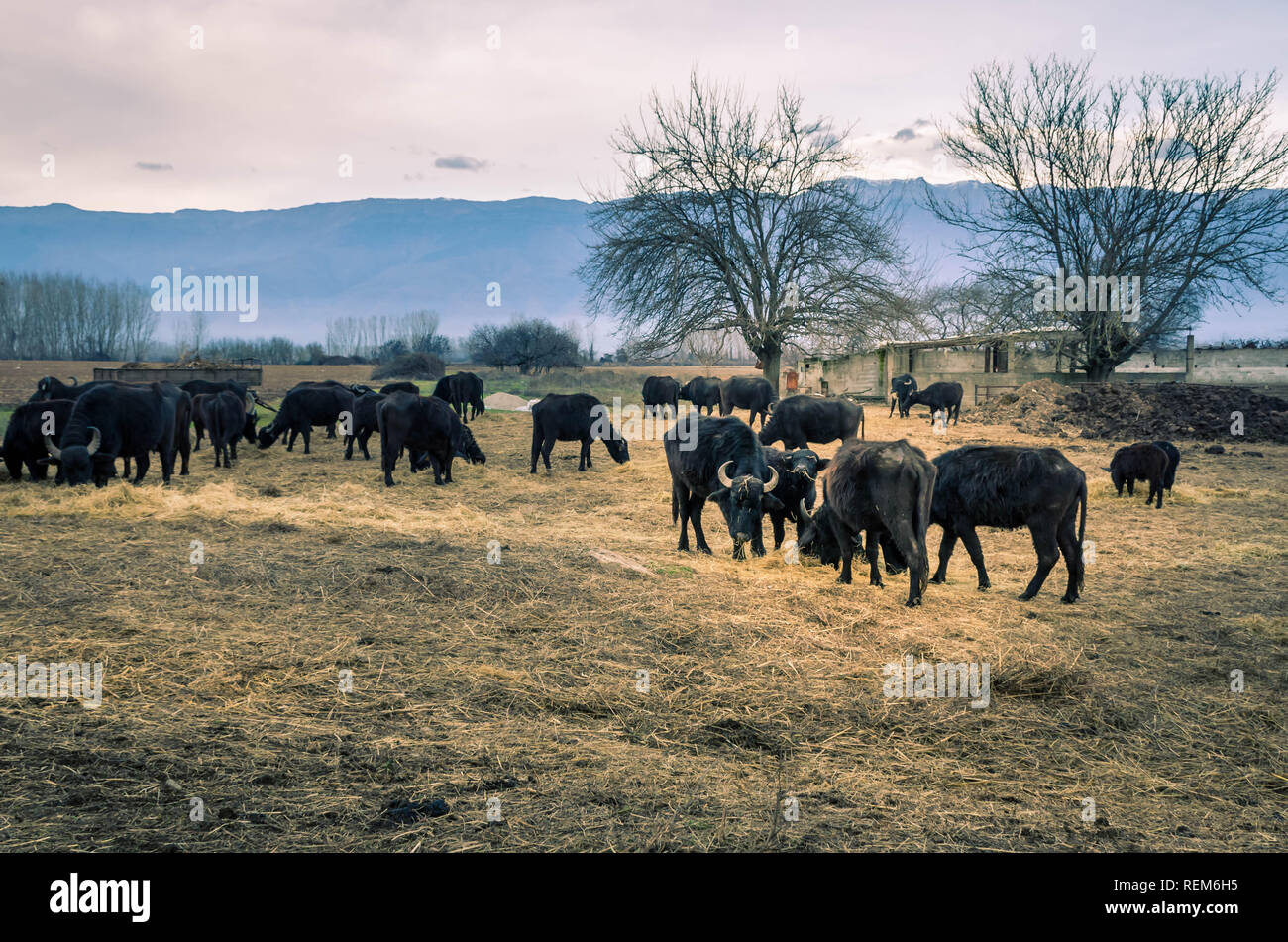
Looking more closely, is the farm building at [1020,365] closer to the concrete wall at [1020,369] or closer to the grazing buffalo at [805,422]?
the concrete wall at [1020,369]

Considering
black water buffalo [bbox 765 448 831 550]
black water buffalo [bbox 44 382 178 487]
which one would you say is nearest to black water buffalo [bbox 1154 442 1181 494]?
black water buffalo [bbox 765 448 831 550]

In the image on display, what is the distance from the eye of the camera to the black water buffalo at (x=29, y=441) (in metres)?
14.4

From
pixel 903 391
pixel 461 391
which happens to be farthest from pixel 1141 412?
pixel 461 391

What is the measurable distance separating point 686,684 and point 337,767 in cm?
243

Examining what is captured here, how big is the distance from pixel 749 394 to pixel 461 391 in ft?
34.6

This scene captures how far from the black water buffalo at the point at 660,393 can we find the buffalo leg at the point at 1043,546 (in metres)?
27.5

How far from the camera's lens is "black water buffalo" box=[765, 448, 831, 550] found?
34.6 ft

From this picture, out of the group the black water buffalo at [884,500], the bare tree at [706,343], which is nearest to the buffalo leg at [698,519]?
the black water buffalo at [884,500]

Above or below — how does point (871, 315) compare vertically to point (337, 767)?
above

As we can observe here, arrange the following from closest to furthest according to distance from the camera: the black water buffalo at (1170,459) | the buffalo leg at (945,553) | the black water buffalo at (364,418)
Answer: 1. the buffalo leg at (945,553)
2. the black water buffalo at (1170,459)
3. the black water buffalo at (364,418)

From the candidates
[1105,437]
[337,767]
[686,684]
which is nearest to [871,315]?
[1105,437]

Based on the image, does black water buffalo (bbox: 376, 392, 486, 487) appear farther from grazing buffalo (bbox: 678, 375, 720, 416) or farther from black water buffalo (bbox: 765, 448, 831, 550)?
grazing buffalo (bbox: 678, 375, 720, 416)
